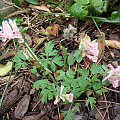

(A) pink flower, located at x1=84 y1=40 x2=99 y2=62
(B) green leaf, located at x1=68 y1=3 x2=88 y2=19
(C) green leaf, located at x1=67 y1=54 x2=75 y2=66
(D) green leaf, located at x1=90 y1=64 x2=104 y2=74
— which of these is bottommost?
(D) green leaf, located at x1=90 y1=64 x2=104 y2=74

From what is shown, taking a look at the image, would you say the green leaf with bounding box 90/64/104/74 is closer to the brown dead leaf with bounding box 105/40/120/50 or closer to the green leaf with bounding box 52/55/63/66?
the green leaf with bounding box 52/55/63/66

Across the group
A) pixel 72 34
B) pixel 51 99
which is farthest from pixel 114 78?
pixel 72 34

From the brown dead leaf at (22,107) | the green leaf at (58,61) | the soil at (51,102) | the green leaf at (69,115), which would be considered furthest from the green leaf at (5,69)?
the green leaf at (69,115)

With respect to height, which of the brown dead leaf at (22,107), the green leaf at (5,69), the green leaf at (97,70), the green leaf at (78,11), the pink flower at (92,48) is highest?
the green leaf at (78,11)

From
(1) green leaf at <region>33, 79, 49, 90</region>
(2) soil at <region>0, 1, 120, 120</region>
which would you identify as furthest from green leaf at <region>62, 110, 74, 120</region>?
(1) green leaf at <region>33, 79, 49, 90</region>

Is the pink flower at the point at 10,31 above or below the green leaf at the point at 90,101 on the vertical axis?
above

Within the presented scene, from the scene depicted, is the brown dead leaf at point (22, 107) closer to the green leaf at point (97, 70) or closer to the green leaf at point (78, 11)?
the green leaf at point (97, 70)
